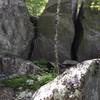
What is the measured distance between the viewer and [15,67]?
1329cm

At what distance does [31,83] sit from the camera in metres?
11.2

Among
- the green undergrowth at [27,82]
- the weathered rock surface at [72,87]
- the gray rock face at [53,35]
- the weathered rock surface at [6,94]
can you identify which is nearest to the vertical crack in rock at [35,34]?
the gray rock face at [53,35]

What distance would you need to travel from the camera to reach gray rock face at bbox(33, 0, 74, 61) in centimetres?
1552

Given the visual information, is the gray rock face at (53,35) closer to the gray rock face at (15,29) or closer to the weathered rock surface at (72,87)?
the gray rock face at (15,29)

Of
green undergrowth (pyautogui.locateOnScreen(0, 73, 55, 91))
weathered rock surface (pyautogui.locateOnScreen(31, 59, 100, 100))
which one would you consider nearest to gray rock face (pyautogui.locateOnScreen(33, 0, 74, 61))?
green undergrowth (pyautogui.locateOnScreen(0, 73, 55, 91))

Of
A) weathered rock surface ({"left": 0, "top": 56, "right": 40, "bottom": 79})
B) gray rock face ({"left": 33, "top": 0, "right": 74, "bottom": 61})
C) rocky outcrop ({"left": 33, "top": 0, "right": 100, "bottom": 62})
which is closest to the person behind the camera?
weathered rock surface ({"left": 0, "top": 56, "right": 40, "bottom": 79})

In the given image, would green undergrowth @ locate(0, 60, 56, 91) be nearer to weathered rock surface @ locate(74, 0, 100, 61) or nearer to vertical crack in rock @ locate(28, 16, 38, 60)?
vertical crack in rock @ locate(28, 16, 38, 60)

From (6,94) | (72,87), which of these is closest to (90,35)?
(6,94)

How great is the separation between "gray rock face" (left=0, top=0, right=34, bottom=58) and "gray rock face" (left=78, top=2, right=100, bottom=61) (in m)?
2.92

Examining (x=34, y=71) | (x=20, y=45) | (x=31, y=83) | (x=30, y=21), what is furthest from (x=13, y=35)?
(x=31, y=83)

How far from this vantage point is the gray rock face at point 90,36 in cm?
1520

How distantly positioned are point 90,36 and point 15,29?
3988 millimetres

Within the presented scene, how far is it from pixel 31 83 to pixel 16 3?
227 inches

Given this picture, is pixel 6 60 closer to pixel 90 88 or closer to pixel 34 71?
pixel 34 71
